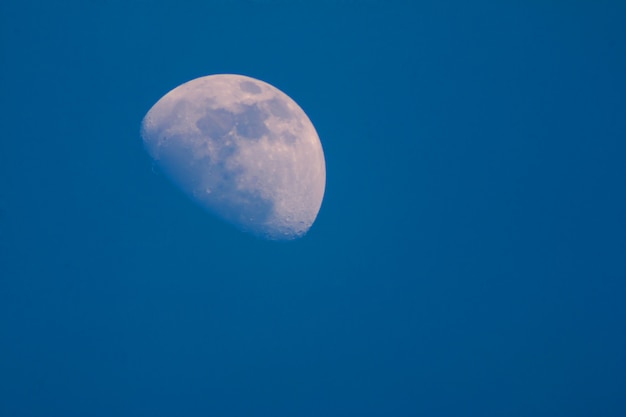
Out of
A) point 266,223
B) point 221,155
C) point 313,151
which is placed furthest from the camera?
point 313,151

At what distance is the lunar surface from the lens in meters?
5.04

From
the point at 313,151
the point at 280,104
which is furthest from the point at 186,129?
the point at 313,151

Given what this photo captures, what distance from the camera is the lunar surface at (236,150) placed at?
5035mm

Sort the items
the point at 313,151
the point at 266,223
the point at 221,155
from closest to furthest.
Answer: the point at 221,155 < the point at 266,223 < the point at 313,151

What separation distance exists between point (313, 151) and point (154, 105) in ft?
6.74

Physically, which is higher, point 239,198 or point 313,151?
point 313,151

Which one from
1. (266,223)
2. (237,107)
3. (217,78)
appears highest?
(217,78)

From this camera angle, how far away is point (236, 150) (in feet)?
16.5

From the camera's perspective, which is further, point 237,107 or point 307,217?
point 307,217

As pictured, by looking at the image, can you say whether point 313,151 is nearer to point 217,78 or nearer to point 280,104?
point 280,104

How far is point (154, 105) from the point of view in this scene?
556 centimetres

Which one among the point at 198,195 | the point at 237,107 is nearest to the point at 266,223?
the point at 198,195

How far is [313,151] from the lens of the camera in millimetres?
5750

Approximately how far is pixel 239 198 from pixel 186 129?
0.97 meters
